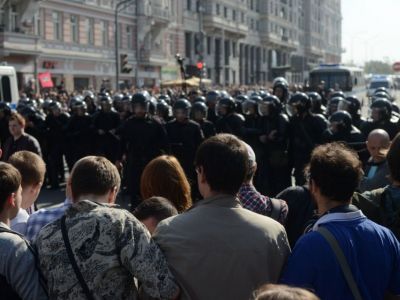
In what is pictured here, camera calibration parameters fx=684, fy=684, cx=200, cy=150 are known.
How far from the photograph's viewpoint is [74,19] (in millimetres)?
43438

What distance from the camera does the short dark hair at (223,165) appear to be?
3.11 m

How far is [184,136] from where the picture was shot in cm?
1022

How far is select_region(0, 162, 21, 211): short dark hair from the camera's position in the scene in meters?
3.33

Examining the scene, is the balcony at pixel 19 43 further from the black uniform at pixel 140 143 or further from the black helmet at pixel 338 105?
the black uniform at pixel 140 143

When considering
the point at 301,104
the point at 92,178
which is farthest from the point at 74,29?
the point at 92,178

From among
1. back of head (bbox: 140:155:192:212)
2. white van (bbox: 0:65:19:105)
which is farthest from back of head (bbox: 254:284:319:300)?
white van (bbox: 0:65:19:105)

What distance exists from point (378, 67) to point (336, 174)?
179 m

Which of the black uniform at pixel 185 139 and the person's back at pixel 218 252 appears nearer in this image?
the person's back at pixel 218 252

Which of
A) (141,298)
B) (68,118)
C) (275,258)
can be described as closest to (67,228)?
(141,298)

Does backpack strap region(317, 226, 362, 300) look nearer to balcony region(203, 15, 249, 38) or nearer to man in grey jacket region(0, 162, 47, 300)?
man in grey jacket region(0, 162, 47, 300)

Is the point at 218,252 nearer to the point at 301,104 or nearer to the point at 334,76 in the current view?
the point at 301,104

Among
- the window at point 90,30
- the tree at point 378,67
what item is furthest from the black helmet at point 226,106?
the tree at point 378,67

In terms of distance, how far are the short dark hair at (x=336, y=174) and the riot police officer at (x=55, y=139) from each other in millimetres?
11318

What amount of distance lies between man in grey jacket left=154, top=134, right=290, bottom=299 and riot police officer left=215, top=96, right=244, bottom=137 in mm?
7832
